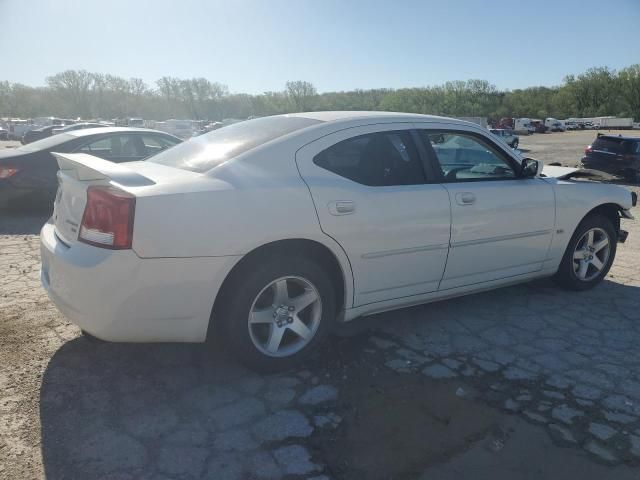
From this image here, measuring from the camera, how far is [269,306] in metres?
3.10

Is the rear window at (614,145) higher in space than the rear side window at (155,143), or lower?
higher

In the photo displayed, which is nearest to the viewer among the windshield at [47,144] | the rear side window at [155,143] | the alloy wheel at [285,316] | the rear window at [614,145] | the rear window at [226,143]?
the alloy wheel at [285,316]

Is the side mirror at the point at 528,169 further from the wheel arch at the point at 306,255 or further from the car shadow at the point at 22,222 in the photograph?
the car shadow at the point at 22,222

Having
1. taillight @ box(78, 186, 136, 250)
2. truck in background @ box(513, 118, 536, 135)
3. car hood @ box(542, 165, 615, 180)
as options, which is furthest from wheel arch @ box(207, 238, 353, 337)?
truck in background @ box(513, 118, 536, 135)

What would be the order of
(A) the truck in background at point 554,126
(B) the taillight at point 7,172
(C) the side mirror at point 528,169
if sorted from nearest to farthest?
(C) the side mirror at point 528,169, (B) the taillight at point 7,172, (A) the truck in background at point 554,126

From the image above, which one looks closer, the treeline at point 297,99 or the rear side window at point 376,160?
the rear side window at point 376,160

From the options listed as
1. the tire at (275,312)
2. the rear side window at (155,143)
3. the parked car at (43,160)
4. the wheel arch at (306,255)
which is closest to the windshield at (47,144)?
the parked car at (43,160)

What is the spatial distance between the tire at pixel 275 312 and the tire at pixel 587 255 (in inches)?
103

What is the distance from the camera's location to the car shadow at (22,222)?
22.0 ft

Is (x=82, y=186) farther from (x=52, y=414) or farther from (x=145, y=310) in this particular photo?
(x=52, y=414)

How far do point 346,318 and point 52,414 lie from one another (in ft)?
5.81

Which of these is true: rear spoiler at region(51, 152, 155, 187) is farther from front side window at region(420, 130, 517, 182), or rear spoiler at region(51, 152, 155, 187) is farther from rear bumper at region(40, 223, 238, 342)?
front side window at region(420, 130, 517, 182)

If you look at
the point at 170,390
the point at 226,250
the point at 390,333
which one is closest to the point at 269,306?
the point at 226,250

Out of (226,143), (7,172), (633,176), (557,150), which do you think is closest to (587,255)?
(226,143)
